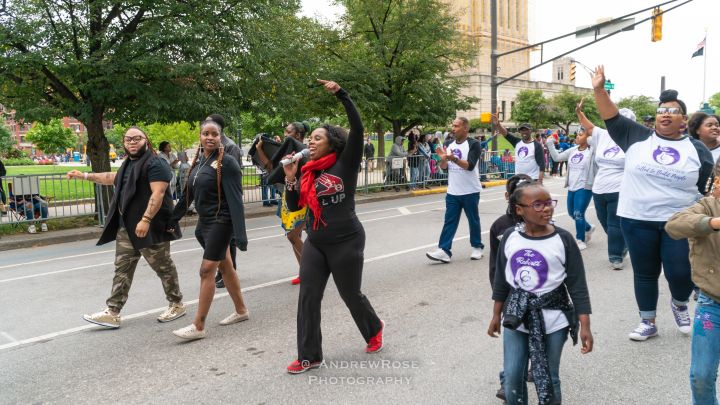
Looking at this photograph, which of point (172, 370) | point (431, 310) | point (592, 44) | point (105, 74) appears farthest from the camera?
point (592, 44)

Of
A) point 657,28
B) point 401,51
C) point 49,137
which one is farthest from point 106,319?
point 49,137

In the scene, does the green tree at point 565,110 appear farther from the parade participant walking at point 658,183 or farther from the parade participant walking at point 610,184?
the parade participant walking at point 658,183

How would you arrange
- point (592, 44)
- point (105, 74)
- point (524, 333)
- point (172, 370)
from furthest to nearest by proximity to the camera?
point (592, 44), point (105, 74), point (172, 370), point (524, 333)

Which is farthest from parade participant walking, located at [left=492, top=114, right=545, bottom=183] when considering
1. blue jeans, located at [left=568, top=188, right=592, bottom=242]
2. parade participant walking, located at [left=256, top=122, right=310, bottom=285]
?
parade participant walking, located at [left=256, top=122, right=310, bottom=285]

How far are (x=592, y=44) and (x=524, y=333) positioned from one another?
49.9 ft

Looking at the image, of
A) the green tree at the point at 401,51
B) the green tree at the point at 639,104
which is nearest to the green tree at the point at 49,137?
the green tree at the point at 401,51

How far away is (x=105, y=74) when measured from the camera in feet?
36.3

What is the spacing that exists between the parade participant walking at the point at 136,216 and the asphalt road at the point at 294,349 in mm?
397

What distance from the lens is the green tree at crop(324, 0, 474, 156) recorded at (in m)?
A: 20.2

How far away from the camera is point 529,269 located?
10.2ft

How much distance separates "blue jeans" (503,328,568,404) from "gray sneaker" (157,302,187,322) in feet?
11.5

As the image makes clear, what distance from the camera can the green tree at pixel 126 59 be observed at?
10906mm

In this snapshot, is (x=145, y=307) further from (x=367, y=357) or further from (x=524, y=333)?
(x=524, y=333)

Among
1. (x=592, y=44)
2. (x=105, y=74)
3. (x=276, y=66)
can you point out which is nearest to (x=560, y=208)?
(x=592, y=44)
